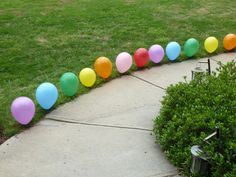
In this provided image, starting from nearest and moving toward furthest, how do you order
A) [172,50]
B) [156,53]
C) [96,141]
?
[96,141] < [156,53] < [172,50]

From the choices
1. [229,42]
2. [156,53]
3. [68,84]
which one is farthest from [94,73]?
[229,42]

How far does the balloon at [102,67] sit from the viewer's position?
609 centimetres

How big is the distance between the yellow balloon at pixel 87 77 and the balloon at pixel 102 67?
0.77 ft

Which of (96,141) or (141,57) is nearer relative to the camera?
(96,141)

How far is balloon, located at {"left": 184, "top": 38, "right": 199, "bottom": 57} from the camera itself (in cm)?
709

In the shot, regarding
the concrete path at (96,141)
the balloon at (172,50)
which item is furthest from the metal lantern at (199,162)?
the balloon at (172,50)

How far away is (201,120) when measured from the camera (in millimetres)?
4059

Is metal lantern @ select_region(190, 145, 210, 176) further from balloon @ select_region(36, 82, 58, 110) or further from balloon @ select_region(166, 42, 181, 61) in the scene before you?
balloon @ select_region(166, 42, 181, 61)

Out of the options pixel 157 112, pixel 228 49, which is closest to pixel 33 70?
pixel 157 112

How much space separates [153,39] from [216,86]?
11.8ft

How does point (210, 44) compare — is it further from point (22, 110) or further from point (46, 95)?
Answer: point (22, 110)

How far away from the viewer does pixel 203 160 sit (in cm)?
364

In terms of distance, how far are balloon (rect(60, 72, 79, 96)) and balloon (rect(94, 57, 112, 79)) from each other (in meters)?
0.63

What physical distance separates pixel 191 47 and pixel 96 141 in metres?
3.18
